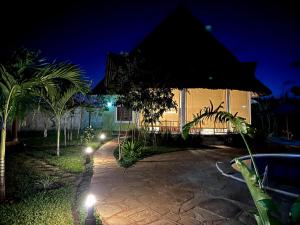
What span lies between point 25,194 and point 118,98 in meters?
5.54

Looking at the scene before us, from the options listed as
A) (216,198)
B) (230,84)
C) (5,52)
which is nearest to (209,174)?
(216,198)

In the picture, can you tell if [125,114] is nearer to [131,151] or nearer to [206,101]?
[206,101]

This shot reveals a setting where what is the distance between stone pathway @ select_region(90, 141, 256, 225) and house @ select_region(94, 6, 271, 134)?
277 inches

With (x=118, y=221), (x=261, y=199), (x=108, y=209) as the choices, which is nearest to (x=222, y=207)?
(x=118, y=221)

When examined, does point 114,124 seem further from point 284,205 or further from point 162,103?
point 284,205

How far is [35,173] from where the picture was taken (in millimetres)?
7293

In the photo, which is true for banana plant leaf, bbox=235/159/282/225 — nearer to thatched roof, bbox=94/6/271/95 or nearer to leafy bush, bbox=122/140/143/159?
leafy bush, bbox=122/140/143/159

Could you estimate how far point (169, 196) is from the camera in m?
5.03

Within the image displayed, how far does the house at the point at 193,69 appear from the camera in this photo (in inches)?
616

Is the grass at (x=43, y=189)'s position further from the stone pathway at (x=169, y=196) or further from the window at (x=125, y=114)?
the window at (x=125, y=114)

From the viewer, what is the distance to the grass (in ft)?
13.9

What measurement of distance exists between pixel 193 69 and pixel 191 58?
48.3 inches

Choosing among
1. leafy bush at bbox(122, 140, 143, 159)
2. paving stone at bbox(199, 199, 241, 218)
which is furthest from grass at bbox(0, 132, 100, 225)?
paving stone at bbox(199, 199, 241, 218)

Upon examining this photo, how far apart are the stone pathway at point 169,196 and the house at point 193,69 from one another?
7.04 metres
